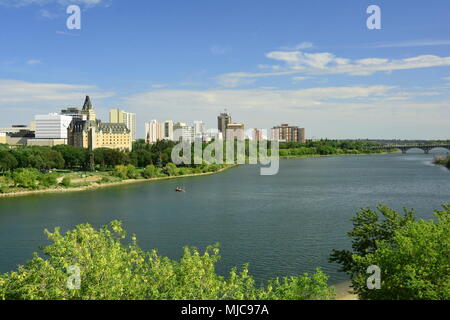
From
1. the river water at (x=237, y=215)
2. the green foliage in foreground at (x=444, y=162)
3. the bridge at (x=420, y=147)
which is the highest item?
the bridge at (x=420, y=147)

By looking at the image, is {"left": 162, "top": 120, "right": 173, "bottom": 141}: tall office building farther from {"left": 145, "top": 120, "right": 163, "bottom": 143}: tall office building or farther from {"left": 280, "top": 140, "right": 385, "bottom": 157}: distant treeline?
{"left": 280, "top": 140, "right": 385, "bottom": 157}: distant treeline

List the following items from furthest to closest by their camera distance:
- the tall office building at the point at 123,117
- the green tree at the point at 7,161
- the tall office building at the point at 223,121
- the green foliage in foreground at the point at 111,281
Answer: the tall office building at the point at 223,121 < the tall office building at the point at 123,117 < the green tree at the point at 7,161 < the green foliage in foreground at the point at 111,281

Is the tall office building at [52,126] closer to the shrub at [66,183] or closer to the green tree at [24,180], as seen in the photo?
the shrub at [66,183]

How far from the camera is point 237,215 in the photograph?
13180 mm

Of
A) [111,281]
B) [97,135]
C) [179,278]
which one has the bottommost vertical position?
[179,278]

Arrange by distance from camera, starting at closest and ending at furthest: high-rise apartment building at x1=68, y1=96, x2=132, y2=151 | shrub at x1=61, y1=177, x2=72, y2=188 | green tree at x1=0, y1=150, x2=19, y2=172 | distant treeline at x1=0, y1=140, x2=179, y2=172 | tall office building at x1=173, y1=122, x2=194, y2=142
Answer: shrub at x1=61, y1=177, x2=72, y2=188, green tree at x1=0, y1=150, x2=19, y2=172, distant treeline at x1=0, y1=140, x2=179, y2=172, high-rise apartment building at x1=68, y1=96, x2=132, y2=151, tall office building at x1=173, y1=122, x2=194, y2=142

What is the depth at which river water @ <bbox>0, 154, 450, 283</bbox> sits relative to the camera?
8.85m

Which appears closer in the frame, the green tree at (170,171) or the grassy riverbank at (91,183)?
the grassy riverbank at (91,183)

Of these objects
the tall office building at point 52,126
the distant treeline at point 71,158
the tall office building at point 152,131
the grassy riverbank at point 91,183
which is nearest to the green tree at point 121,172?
the grassy riverbank at point 91,183

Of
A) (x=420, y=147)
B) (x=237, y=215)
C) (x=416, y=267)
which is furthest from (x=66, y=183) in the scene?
(x=420, y=147)

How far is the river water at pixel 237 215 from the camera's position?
8.85 meters

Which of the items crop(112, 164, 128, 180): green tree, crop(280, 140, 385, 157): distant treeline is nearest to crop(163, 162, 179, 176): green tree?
crop(112, 164, 128, 180): green tree

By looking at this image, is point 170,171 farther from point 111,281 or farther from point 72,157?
point 111,281

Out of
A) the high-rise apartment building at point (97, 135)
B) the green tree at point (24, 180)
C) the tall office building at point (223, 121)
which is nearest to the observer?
the green tree at point (24, 180)
